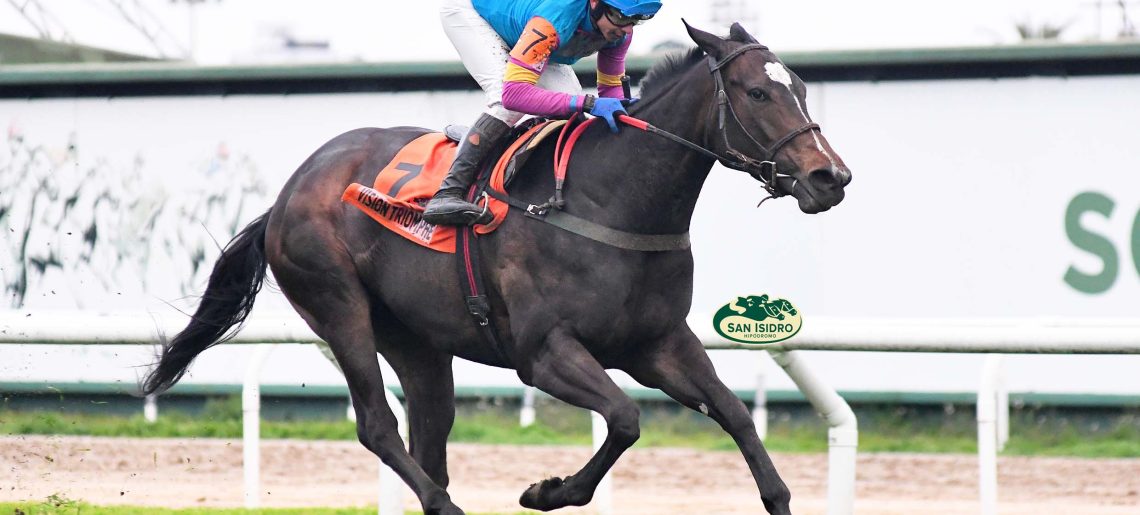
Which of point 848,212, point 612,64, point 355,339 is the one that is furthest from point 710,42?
point 848,212

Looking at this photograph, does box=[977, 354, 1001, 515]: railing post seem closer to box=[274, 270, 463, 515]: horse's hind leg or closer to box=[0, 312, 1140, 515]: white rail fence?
box=[0, 312, 1140, 515]: white rail fence

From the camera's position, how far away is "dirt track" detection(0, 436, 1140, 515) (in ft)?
22.3

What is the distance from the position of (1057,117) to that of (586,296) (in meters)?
5.95

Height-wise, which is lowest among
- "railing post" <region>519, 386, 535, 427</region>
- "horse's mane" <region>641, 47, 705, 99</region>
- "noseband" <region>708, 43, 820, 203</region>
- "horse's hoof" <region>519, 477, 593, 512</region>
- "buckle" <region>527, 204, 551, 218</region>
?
"horse's hoof" <region>519, 477, 593, 512</region>

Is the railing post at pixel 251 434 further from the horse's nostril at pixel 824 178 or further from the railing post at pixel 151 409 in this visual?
the railing post at pixel 151 409

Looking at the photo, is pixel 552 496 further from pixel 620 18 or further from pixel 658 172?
pixel 620 18

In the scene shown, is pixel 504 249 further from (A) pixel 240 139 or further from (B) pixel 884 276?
(A) pixel 240 139

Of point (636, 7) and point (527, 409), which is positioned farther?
point (527, 409)

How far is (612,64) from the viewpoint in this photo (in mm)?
5023

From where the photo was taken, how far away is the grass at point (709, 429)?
9.29 meters

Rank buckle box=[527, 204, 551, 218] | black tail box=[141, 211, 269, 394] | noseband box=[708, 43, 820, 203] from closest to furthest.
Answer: noseband box=[708, 43, 820, 203] < buckle box=[527, 204, 551, 218] < black tail box=[141, 211, 269, 394]

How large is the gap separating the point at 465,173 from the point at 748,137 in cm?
95

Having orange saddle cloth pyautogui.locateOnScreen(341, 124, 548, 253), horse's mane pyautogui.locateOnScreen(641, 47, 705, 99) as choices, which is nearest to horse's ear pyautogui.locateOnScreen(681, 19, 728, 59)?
horse's mane pyautogui.locateOnScreen(641, 47, 705, 99)

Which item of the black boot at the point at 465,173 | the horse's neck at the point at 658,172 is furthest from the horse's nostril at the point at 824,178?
the black boot at the point at 465,173
